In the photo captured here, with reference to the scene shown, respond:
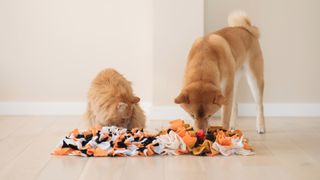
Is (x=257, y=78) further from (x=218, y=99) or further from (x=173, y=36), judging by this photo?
(x=218, y=99)

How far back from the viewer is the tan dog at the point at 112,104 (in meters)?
3.43

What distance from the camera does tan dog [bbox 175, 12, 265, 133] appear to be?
3072mm

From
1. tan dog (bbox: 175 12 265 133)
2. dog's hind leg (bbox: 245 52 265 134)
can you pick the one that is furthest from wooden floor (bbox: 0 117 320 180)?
tan dog (bbox: 175 12 265 133)

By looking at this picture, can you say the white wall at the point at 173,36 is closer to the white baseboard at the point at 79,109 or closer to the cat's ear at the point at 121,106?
the white baseboard at the point at 79,109

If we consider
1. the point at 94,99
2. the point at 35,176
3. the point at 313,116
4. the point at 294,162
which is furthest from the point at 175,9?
the point at 35,176

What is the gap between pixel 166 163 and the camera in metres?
2.90

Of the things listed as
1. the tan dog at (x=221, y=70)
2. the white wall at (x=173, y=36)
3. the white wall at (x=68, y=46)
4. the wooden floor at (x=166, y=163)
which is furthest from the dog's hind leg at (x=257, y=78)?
the white wall at (x=68, y=46)

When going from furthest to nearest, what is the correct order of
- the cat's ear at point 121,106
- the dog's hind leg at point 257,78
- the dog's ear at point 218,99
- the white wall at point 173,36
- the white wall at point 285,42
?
the white wall at point 285,42
the white wall at point 173,36
the dog's hind leg at point 257,78
the cat's ear at point 121,106
the dog's ear at point 218,99

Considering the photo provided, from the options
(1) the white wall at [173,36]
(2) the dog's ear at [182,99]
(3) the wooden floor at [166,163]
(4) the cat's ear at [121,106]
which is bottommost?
(3) the wooden floor at [166,163]

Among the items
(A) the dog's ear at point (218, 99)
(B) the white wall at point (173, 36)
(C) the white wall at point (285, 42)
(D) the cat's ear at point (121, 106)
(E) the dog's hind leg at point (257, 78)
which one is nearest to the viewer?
(A) the dog's ear at point (218, 99)

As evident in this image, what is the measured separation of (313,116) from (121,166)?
2.15 meters

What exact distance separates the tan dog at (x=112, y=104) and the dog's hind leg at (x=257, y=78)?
31.9 inches

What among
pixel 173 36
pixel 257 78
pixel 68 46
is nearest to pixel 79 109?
pixel 68 46

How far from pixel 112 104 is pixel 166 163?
67 centimetres
